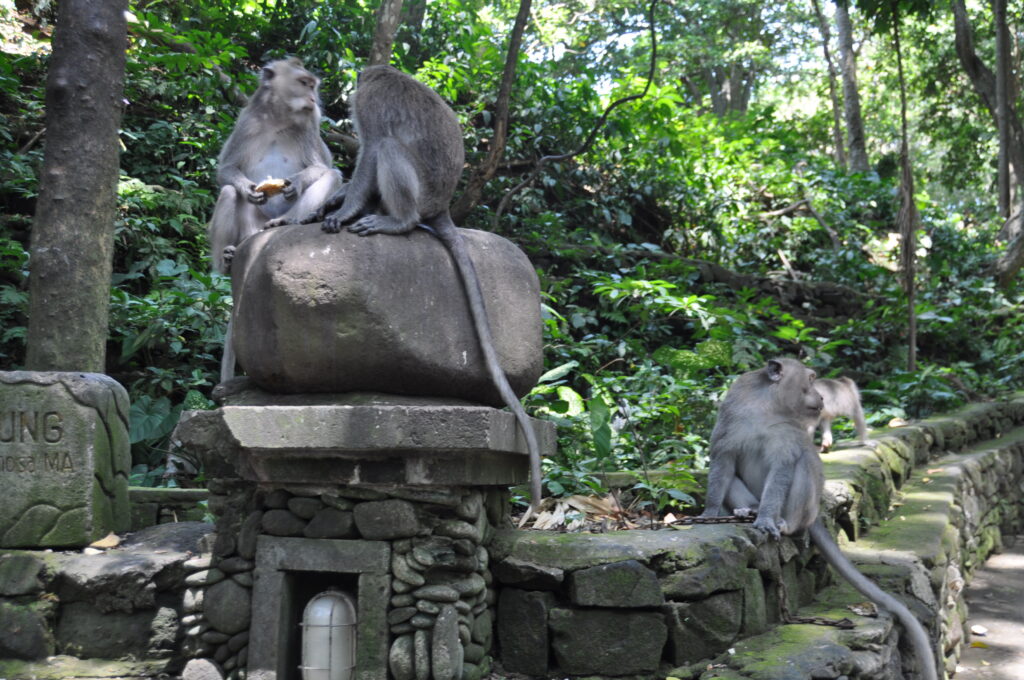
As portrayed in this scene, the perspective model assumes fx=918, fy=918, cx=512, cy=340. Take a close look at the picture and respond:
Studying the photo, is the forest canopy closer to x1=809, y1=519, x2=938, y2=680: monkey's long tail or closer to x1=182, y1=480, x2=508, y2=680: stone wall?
x1=809, y1=519, x2=938, y2=680: monkey's long tail

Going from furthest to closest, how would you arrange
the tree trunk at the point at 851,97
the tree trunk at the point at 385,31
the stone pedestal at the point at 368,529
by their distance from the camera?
the tree trunk at the point at 851,97
the tree trunk at the point at 385,31
the stone pedestal at the point at 368,529

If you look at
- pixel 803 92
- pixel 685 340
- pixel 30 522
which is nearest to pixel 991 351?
pixel 685 340

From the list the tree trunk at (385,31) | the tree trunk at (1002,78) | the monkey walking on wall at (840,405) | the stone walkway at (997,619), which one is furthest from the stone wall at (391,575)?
the tree trunk at (1002,78)

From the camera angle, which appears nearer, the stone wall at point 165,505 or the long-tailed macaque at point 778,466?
the long-tailed macaque at point 778,466

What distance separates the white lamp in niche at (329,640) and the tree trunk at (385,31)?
4706 mm

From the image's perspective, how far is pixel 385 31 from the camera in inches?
269

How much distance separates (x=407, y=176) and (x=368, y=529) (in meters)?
1.31

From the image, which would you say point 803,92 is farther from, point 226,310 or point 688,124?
point 226,310

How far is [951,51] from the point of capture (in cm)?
1598

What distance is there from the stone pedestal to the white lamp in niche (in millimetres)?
61

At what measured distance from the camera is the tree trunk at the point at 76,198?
477cm

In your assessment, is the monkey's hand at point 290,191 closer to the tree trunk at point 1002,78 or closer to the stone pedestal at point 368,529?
the stone pedestal at point 368,529

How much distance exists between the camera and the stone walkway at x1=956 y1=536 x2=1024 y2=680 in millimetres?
5277

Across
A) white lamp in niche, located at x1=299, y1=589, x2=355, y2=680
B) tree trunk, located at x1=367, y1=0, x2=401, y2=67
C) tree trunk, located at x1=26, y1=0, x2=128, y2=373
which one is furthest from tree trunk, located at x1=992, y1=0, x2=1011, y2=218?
white lamp in niche, located at x1=299, y1=589, x2=355, y2=680
